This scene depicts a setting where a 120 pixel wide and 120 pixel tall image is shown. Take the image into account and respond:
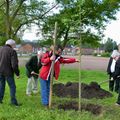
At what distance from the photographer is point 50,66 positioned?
32.9 feet

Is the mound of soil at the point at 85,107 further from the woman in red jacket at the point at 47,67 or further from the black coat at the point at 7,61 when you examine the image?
the black coat at the point at 7,61

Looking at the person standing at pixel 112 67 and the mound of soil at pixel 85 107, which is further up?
the person standing at pixel 112 67

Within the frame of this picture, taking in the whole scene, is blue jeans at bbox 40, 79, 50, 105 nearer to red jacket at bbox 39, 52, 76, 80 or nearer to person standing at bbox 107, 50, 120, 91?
red jacket at bbox 39, 52, 76, 80

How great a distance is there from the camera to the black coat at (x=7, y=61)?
10156 millimetres

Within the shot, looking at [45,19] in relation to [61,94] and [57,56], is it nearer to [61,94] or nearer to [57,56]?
[61,94]

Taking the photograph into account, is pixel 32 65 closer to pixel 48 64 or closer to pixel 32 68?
pixel 32 68

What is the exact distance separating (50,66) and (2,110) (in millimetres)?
1747

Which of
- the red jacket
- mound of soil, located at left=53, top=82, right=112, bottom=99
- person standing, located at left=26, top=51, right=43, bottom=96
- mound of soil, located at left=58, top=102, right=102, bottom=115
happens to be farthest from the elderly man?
mound of soil, located at left=53, top=82, right=112, bottom=99

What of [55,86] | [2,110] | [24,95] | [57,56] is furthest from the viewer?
[55,86]

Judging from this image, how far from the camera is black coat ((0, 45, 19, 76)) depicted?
10156mm

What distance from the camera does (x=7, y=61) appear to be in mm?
10219

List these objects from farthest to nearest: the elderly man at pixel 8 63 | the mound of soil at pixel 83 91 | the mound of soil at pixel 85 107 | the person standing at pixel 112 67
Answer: the person standing at pixel 112 67 < the mound of soil at pixel 83 91 < the elderly man at pixel 8 63 < the mound of soil at pixel 85 107

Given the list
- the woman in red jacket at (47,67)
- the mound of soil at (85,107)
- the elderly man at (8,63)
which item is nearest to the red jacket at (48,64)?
the woman in red jacket at (47,67)

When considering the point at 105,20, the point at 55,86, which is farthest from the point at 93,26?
the point at 55,86
